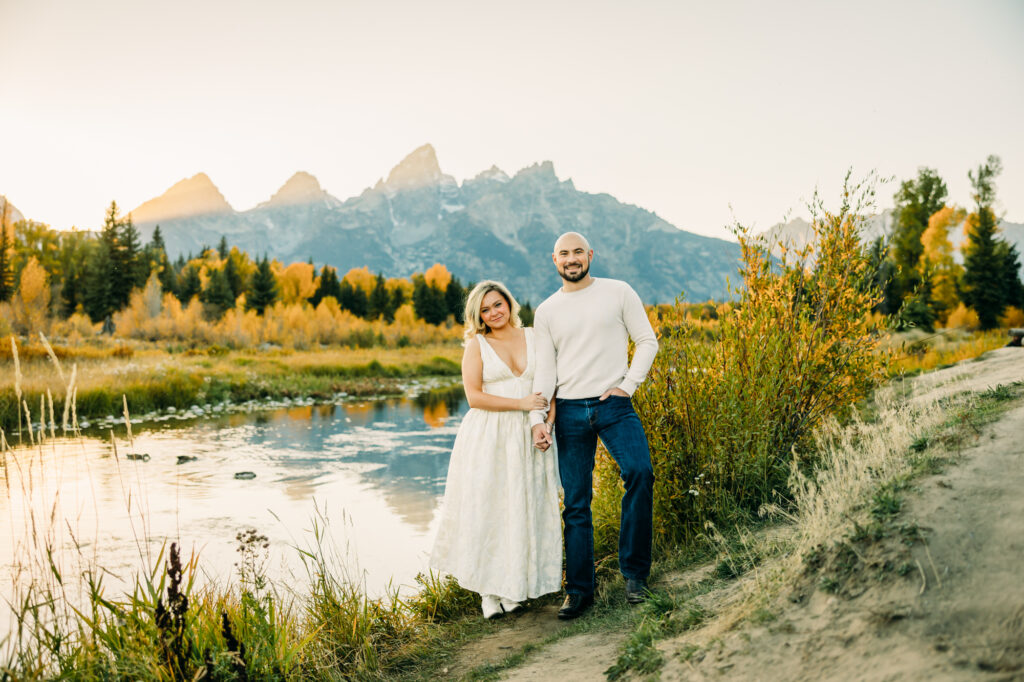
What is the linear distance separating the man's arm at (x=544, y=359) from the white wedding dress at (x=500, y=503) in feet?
0.55

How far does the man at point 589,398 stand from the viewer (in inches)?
152

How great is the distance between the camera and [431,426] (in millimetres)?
18781

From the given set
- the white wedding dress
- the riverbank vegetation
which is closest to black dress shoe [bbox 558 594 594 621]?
the white wedding dress

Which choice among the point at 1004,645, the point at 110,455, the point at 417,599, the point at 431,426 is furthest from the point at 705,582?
the point at 431,426

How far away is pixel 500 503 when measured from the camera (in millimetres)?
4211

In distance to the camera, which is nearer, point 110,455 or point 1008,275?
point 110,455

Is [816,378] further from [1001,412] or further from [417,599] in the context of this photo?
[417,599]

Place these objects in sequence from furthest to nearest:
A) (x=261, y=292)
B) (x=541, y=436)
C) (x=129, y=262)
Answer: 1. (x=261, y=292)
2. (x=129, y=262)
3. (x=541, y=436)

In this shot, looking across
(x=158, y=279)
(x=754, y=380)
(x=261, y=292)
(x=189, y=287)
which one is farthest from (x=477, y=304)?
(x=158, y=279)

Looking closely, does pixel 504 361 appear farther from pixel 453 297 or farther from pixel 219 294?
pixel 453 297

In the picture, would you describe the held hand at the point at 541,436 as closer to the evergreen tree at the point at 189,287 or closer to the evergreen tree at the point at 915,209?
the evergreen tree at the point at 915,209

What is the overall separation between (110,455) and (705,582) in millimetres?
12645

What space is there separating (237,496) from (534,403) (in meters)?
8.22

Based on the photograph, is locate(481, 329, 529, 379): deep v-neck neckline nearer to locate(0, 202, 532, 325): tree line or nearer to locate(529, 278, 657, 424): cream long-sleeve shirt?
locate(529, 278, 657, 424): cream long-sleeve shirt
